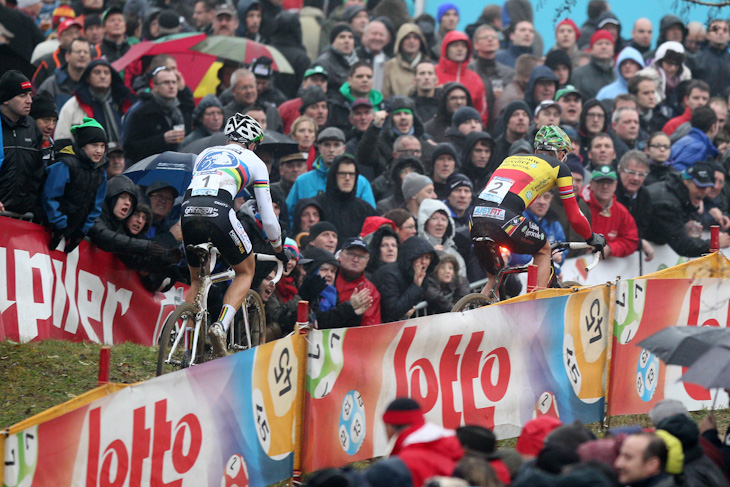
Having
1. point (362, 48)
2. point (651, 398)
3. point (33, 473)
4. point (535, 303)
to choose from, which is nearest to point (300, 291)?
point (535, 303)

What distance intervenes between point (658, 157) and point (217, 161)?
796 centimetres

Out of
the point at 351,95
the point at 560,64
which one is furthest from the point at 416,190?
the point at 560,64

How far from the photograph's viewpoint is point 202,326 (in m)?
9.61

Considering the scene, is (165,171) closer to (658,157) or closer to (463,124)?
(463,124)

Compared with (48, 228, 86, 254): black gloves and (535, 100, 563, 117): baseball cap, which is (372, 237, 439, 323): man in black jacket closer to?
(48, 228, 86, 254): black gloves

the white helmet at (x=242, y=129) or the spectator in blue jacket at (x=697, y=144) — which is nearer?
the white helmet at (x=242, y=129)

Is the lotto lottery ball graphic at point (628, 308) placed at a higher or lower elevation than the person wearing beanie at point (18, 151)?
lower

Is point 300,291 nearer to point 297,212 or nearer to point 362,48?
point 297,212

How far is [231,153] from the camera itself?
9875mm

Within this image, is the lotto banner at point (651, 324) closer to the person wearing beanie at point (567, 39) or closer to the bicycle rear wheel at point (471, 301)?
the bicycle rear wheel at point (471, 301)

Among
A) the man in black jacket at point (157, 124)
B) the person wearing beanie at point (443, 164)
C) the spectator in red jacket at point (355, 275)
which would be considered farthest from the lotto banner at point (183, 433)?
the person wearing beanie at point (443, 164)

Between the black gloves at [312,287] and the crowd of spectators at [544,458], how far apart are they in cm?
456

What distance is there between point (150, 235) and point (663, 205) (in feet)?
23.2

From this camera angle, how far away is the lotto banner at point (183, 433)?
616 centimetres
